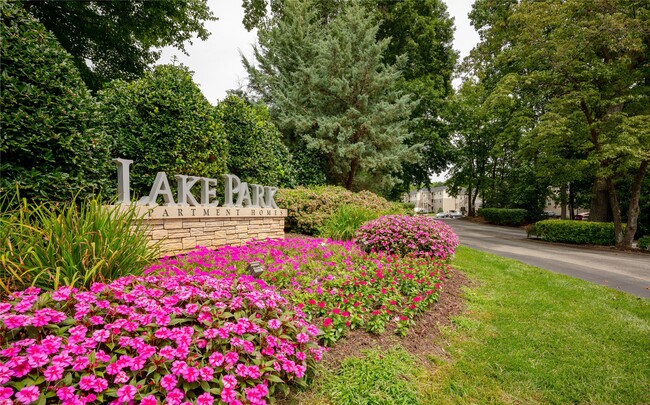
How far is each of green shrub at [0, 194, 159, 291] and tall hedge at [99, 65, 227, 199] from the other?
261cm

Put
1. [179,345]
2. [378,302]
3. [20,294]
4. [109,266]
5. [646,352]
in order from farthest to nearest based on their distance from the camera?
[378,302] < [646,352] < [109,266] < [20,294] < [179,345]

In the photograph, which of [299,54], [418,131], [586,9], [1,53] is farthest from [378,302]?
[418,131]

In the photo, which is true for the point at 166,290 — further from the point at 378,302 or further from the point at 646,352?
the point at 646,352

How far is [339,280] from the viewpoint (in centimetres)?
375

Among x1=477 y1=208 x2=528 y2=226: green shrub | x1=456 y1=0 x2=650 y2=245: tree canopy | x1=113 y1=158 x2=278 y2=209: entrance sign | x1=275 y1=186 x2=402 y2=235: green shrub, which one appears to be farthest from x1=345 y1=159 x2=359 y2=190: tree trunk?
x1=477 y1=208 x2=528 y2=226: green shrub

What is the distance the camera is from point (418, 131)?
58.0 feet

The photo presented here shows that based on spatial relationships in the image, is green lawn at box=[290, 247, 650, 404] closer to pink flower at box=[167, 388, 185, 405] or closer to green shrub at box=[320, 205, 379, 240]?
pink flower at box=[167, 388, 185, 405]

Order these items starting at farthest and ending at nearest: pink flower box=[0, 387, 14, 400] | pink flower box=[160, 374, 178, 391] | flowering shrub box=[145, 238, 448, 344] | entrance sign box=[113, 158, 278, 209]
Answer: entrance sign box=[113, 158, 278, 209]
flowering shrub box=[145, 238, 448, 344]
pink flower box=[160, 374, 178, 391]
pink flower box=[0, 387, 14, 400]

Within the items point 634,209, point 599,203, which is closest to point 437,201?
point 599,203

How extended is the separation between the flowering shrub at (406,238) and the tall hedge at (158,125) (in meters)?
3.43

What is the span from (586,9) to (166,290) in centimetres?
1593

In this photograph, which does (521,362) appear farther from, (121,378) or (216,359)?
(121,378)

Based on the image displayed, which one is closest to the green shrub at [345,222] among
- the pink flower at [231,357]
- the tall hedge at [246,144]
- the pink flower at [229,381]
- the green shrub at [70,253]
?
the tall hedge at [246,144]

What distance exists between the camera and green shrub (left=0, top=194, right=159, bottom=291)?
224cm
